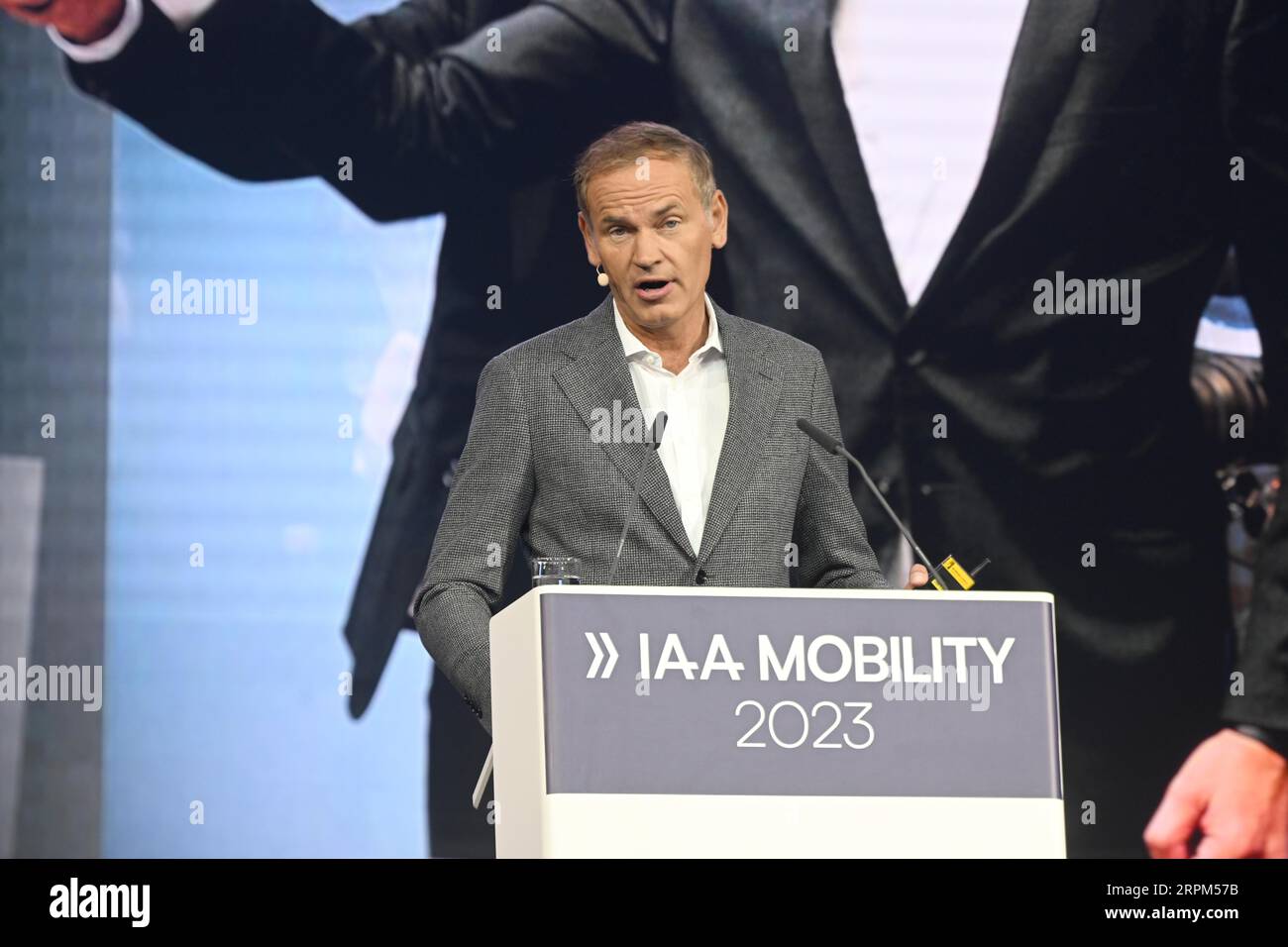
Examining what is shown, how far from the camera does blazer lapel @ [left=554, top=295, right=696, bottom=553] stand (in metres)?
3.10

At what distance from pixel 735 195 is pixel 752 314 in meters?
0.35

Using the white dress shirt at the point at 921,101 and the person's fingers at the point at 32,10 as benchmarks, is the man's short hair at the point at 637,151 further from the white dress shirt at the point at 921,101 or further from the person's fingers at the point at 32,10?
the person's fingers at the point at 32,10

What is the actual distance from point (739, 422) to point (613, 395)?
22cm

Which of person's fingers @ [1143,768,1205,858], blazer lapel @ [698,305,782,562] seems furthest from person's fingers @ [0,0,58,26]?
person's fingers @ [1143,768,1205,858]

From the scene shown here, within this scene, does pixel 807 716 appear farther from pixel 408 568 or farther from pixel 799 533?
pixel 408 568

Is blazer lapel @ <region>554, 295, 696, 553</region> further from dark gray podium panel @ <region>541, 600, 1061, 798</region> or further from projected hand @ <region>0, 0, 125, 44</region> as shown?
projected hand @ <region>0, 0, 125, 44</region>

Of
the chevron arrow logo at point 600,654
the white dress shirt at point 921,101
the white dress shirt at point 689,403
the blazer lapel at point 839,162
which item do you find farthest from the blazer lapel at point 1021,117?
the chevron arrow logo at point 600,654

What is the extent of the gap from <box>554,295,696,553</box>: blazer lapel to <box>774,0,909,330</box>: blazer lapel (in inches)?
81.2

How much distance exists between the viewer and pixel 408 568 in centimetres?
517

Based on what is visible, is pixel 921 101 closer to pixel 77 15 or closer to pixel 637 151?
pixel 637 151

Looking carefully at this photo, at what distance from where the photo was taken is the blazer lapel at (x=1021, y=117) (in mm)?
5355

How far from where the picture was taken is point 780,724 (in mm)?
2570

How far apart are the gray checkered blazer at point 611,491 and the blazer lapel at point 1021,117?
7.10 feet
